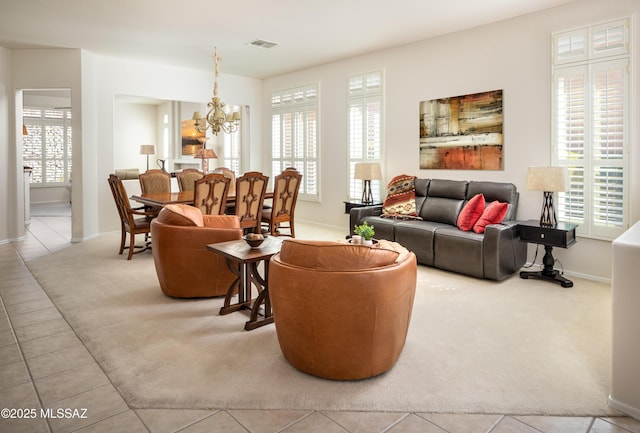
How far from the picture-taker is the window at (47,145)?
11438 millimetres

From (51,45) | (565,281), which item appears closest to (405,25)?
(565,281)

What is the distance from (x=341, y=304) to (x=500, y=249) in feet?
8.64

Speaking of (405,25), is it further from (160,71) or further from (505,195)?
(160,71)

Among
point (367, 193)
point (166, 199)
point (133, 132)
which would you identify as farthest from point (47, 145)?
point (367, 193)

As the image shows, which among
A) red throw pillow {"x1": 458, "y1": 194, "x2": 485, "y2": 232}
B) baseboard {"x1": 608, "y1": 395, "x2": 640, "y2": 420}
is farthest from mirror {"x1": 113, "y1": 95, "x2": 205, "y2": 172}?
baseboard {"x1": 608, "y1": 395, "x2": 640, "y2": 420}

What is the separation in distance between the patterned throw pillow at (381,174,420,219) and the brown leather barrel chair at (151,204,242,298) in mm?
2517

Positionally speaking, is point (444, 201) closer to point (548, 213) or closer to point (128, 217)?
point (548, 213)

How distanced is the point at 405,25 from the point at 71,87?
188 inches

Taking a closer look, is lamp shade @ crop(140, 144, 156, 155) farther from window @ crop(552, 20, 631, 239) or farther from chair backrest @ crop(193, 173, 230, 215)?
window @ crop(552, 20, 631, 239)

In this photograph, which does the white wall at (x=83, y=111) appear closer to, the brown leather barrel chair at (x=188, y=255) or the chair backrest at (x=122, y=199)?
the chair backrest at (x=122, y=199)

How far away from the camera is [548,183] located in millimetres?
4344

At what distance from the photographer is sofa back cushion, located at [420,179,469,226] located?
5266 mm

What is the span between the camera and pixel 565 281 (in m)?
4.30

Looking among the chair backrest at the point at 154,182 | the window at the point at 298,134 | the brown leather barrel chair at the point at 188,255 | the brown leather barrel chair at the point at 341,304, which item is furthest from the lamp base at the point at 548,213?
the chair backrest at the point at 154,182
